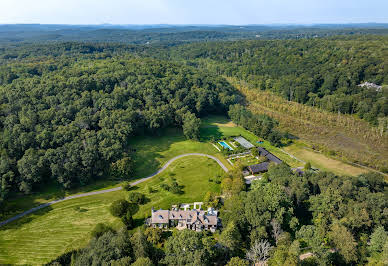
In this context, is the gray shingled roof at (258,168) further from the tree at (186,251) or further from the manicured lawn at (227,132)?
the tree at (186,251)

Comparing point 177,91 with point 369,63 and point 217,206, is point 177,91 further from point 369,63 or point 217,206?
point 369,63

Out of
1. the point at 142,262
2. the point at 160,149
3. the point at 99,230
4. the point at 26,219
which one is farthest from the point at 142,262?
the point at 160,149

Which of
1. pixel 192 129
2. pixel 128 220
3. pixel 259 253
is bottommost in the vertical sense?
pixel 128 220

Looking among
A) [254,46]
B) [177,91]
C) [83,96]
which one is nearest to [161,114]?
[177,91]

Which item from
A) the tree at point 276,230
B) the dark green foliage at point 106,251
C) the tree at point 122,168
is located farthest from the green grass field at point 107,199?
the tree at point 276,230

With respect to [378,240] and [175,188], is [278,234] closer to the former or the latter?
[378,240]

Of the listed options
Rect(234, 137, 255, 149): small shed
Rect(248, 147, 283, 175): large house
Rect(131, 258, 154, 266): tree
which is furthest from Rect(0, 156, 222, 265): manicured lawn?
Rect(234, 137, 255, 149): small shed
